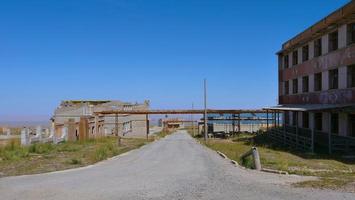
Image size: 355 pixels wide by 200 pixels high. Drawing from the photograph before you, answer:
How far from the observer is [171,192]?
1159 cm

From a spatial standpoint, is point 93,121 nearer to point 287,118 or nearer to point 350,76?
point 287,118

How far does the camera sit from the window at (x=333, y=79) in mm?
28634

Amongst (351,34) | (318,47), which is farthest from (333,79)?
(351,34)

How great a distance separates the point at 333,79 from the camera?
29109 mm

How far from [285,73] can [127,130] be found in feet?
120

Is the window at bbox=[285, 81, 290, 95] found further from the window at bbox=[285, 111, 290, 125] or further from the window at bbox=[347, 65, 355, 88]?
the window at bbox=[347, 65, 355, 88]

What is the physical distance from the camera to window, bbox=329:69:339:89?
28.6m

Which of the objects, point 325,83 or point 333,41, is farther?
point 325,83

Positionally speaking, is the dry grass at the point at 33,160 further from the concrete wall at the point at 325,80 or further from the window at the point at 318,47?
the window at the point at 318,47

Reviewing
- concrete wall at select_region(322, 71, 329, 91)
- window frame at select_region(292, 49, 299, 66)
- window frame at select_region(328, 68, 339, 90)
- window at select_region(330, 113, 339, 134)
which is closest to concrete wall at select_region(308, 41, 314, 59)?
concrete wall at select_region(322, 71, 329, 91)

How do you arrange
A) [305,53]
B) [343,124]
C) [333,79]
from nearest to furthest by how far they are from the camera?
[343,124] → [333,79] → [305,53]

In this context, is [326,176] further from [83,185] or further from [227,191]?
[83,185]

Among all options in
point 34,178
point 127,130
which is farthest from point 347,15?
point 127,130

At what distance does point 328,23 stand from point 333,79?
370 centimetres
